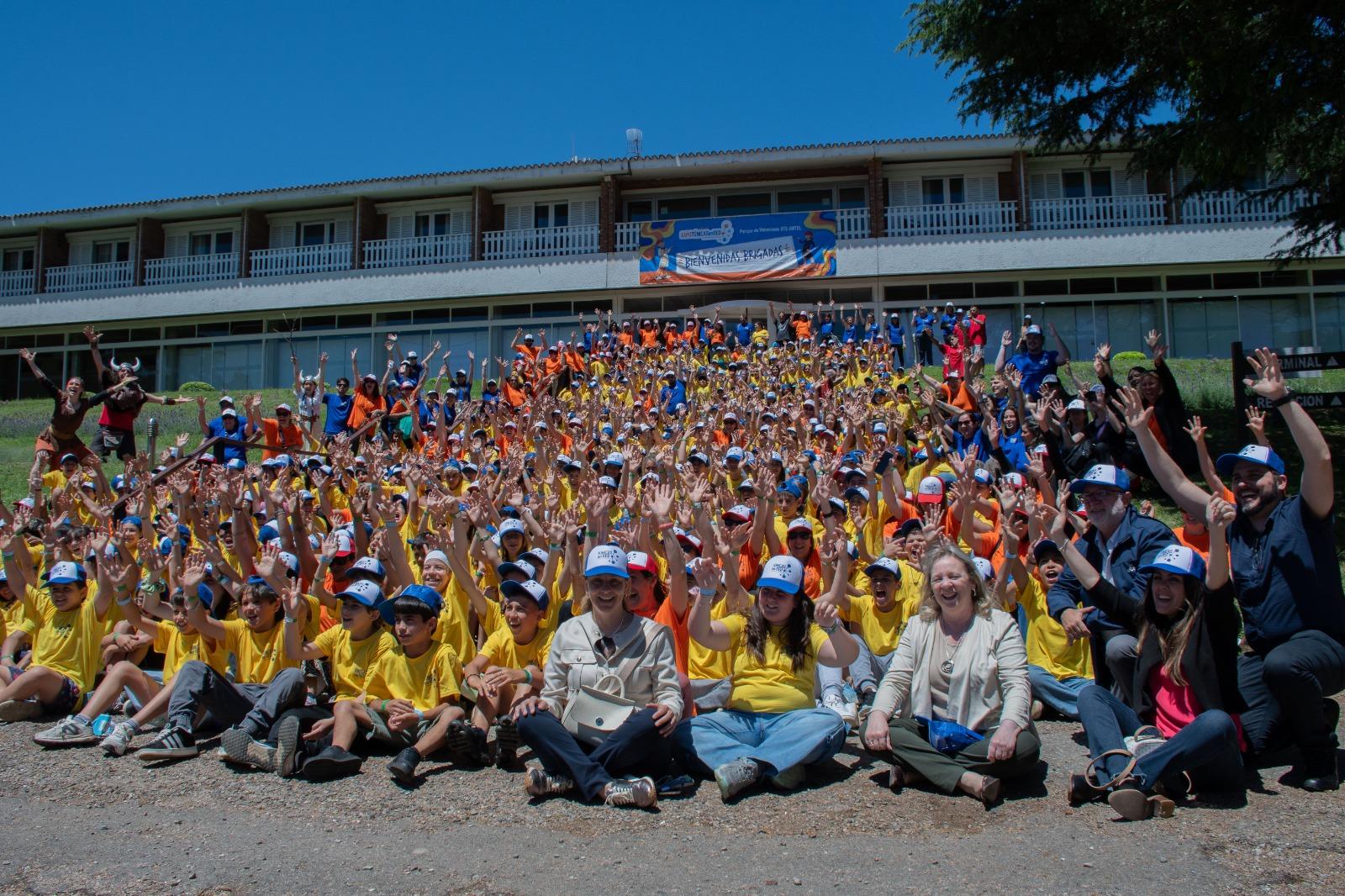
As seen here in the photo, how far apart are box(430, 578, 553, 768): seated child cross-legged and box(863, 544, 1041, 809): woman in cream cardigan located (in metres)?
1.98

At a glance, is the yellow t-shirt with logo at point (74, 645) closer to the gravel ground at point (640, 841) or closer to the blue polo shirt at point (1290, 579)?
the gravel ground at point (640, 841)

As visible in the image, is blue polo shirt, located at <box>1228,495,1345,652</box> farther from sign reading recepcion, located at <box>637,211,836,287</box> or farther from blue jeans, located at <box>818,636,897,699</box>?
sign reading recepcion, located at <box>637,211,836,287</box>

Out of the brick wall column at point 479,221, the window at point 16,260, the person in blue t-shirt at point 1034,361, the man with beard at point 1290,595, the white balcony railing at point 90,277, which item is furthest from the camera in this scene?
the window at point 16,260

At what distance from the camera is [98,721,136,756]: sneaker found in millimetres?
5797

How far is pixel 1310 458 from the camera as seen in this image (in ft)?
15.0

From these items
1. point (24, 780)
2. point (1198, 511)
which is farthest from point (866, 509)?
point (24, 780)

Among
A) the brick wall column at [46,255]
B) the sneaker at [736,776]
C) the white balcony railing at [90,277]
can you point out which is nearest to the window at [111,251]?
the white balcony railing at [90,277]

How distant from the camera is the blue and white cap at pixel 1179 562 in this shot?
4617 mm

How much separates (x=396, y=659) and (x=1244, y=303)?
24292 millimetres

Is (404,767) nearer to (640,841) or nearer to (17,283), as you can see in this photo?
(640,841)

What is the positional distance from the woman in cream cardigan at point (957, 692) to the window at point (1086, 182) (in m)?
23.0

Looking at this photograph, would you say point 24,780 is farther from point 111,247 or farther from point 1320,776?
point 111,247

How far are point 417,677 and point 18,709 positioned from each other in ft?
10.0

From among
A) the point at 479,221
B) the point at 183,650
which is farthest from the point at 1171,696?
the point at 479,221
